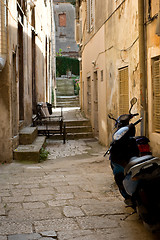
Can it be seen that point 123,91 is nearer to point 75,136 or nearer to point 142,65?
point 142,65

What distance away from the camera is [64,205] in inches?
188

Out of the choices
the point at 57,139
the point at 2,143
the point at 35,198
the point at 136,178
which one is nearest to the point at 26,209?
the point at 35,198

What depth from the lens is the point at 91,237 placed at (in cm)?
365

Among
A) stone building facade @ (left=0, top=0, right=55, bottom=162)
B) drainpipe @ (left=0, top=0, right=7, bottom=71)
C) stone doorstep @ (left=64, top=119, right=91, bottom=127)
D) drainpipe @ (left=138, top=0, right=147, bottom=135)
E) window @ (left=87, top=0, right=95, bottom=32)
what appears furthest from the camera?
stone doorstep @ (left=64, top=119, right=91, bottom=127)

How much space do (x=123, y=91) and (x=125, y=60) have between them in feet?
2.89

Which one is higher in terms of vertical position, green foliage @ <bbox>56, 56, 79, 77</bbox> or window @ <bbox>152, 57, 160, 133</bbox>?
green foliage @ <bbox>56, 56, 79, 77</bbox>

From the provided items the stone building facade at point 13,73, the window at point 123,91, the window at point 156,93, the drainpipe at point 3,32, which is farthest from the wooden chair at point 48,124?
the window at point 156,93

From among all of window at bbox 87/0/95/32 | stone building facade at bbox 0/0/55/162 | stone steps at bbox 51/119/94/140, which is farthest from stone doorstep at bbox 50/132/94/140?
window at bbox 87/0/95/32

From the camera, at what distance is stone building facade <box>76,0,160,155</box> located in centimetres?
646

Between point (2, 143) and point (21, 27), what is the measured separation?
429 cm

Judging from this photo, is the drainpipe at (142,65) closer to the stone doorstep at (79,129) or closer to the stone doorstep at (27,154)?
the stone doorstep at (27,154)

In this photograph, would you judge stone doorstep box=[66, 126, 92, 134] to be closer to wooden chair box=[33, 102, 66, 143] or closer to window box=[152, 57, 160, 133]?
wooden chair box=[33, 102, 66, 143]

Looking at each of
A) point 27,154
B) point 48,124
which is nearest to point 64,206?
point 27,154

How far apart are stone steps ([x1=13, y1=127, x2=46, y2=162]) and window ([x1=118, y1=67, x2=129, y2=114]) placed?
2.40 metres
